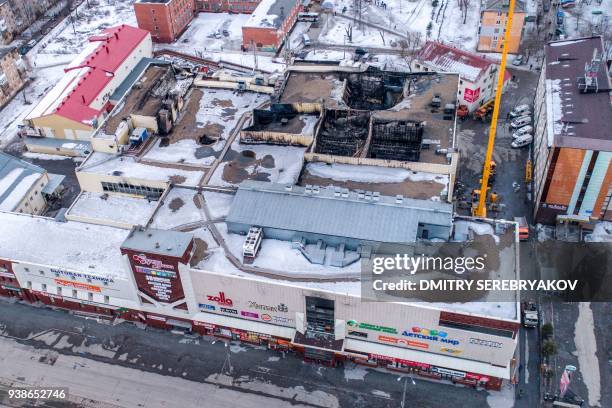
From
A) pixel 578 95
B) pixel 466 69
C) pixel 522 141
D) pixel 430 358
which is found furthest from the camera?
pixel 466 69

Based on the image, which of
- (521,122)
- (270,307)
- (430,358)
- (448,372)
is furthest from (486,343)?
(521,122)

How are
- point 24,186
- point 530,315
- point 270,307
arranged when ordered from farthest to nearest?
point 24,186, point 530,315, point 270,307

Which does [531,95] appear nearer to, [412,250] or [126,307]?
[412,250]

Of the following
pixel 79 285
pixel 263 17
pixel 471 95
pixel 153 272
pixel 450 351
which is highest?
pixel 263 17

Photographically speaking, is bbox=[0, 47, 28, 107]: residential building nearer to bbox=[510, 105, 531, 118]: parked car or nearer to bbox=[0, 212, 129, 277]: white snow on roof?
bbox=[0, 212, 129, 277]: white snow on roof

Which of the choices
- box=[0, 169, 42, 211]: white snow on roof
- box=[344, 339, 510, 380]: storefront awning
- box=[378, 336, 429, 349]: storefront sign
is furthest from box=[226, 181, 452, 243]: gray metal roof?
box=[0, 169, 42, 211]: white snow on roof

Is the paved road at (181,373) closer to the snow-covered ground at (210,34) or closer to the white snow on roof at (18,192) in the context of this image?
the white snow on roof at (18,192)

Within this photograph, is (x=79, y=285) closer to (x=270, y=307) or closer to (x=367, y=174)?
(x=270, y=307)

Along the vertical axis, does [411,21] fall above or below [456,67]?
below
